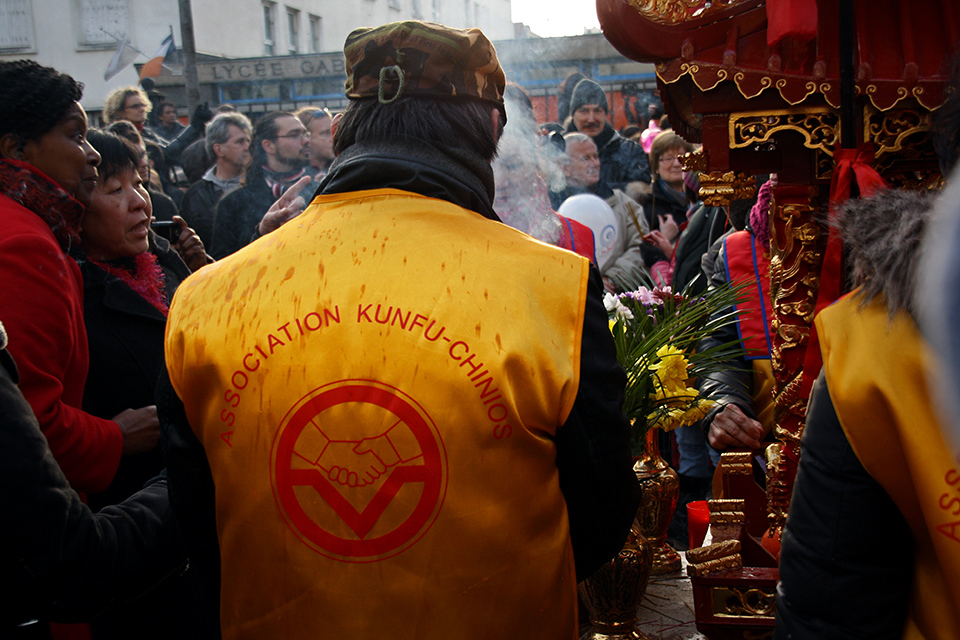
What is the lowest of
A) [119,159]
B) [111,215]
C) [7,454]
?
[7,454]

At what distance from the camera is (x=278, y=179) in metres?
4.99

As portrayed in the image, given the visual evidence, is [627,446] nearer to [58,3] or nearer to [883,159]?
[883,159]

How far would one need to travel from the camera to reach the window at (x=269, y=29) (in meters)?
22.1

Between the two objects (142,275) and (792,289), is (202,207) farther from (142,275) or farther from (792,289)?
(792,289)

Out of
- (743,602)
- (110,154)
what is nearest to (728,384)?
(743,602)

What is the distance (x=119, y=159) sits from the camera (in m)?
2.40

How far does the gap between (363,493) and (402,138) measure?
2.11ft

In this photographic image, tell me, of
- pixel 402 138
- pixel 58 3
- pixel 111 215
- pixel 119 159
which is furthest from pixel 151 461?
pixel 58 3

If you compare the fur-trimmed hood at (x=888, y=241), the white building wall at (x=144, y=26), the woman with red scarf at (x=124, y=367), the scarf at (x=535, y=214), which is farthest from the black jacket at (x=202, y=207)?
the white building wall at (x=144, y=26)

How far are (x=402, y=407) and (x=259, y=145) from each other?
406cm

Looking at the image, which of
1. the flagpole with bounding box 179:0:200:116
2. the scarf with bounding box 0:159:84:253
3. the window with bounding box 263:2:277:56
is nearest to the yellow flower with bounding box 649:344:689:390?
the scarf with bounding box 0:159:84:253

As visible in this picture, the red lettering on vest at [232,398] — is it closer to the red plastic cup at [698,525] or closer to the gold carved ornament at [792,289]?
the gold carved ornament at [792,289]

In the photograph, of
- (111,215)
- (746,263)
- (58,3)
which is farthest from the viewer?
(58,3)

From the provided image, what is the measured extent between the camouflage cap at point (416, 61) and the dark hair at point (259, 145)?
138 inches
